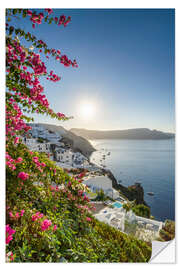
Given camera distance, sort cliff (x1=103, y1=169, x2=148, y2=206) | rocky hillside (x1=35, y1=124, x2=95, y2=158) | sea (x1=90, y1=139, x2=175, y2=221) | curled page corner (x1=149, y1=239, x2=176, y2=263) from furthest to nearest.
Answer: cliff (x1=103, y1=169, x2=148, y2=206)
rocky hillside (x1=35, y1=124, x2=95, y2=158)
sea (x1=90, y1=139, x2=175, y2=221)
curled page corner (x1=149, y1=239, x2=176, y2=263)

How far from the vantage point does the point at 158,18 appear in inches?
61.7

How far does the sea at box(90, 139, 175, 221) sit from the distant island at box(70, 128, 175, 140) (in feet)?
0.22

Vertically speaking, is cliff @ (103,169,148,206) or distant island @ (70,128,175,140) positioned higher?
distant island @ (70,128,175,140)

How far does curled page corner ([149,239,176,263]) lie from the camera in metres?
1.43

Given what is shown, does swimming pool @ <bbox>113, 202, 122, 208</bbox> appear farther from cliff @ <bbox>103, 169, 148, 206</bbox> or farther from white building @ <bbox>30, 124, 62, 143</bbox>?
white building @ <bbox>30, 124, 62, 143</bbox>

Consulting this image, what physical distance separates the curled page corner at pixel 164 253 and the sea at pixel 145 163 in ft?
0.85

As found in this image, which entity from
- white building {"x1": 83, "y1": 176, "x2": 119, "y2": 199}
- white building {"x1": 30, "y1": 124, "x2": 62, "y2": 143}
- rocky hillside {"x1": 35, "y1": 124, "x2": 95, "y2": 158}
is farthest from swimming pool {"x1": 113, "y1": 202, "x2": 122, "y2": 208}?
white building {"x1": 30, "y1": 124, "x2": 62, "y2": 143}

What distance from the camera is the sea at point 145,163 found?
1671mm

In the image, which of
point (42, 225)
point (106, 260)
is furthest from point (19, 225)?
point (106, 260)

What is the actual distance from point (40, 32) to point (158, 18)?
128 centimetres

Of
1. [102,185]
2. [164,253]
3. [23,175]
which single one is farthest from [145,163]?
[23,175]

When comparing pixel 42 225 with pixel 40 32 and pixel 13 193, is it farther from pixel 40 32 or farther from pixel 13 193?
pixel 40 32

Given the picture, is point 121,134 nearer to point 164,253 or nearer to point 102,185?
point 102,185

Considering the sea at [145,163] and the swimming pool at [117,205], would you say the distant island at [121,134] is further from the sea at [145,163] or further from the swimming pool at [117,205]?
the swimming pool at [117,205]
